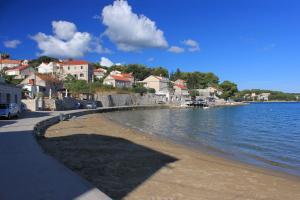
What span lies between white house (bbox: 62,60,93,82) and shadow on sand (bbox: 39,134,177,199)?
10211cm

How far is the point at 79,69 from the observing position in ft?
397

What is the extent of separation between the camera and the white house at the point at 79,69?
120312 mm

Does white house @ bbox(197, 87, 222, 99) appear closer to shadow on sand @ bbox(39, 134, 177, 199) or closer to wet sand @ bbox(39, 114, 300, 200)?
shadow on sand @ bbox(39, 134, 177, 199)

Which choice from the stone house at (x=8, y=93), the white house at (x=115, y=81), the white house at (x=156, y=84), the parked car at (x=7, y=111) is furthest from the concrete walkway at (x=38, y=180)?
the white house at (x=156, y=84)

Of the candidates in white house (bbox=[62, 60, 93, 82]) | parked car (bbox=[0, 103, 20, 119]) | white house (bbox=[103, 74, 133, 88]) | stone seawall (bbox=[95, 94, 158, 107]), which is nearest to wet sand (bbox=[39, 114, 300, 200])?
parked car (bbox=[0, 103, 20, 119])

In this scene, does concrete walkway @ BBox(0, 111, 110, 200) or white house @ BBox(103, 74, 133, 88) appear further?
white house @ BBox(103, 74, 133, 88)

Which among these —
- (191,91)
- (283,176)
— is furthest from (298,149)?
(191,91)

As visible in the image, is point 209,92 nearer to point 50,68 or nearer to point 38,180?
point 50,68

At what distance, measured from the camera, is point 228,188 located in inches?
433

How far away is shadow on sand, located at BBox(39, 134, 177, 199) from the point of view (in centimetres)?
1063

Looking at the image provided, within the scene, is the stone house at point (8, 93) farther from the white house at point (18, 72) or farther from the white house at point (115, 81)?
the white house at point (115, 81)

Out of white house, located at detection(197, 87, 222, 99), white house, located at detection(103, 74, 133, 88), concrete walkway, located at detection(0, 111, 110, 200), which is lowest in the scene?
concrete walkway, located at detection(0, 111, 110, 200)

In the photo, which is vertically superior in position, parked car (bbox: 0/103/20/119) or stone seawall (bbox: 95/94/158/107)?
stone seawall (bbox: 95/94/158/107)

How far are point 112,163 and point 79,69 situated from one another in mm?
109995
